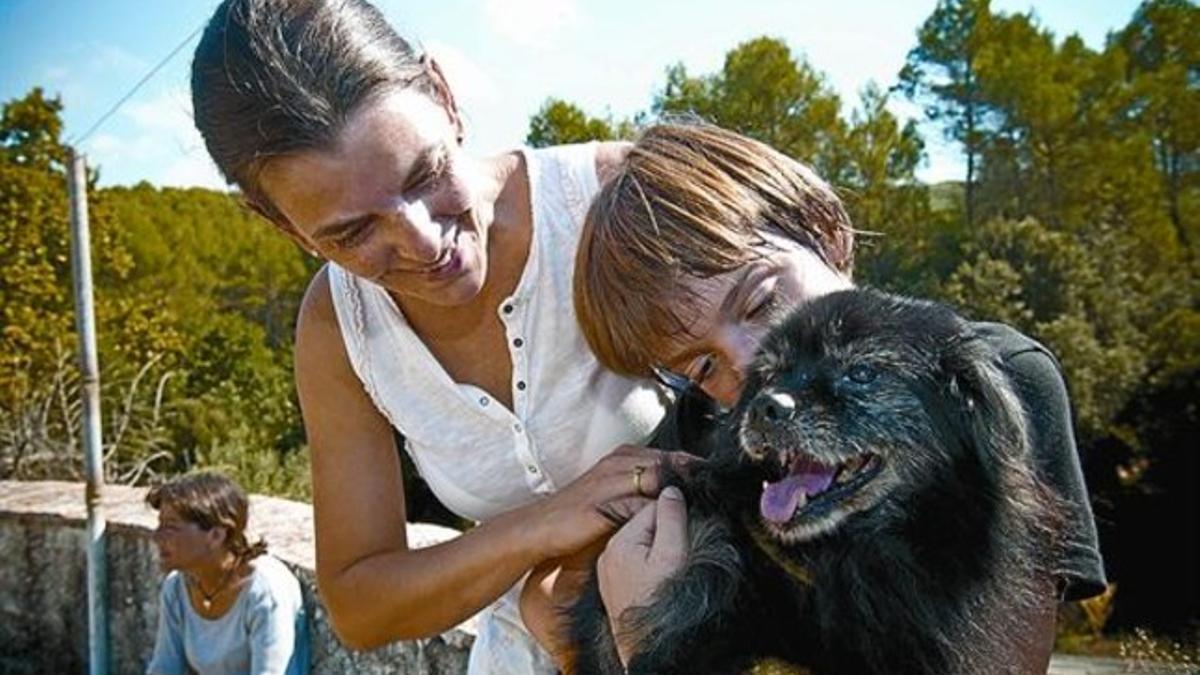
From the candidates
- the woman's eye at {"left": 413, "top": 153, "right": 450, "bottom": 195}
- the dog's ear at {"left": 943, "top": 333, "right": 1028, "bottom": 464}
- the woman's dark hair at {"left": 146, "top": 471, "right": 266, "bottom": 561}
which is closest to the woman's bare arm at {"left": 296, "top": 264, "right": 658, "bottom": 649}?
the woman's eye at {"left": 413, "top": 153, "right": 450, "bottom": 195}

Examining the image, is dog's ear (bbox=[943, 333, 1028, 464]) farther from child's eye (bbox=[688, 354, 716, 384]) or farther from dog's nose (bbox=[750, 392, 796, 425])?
child's eye (bbox=[688, 354, 716, 384])

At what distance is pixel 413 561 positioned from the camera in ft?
7.52

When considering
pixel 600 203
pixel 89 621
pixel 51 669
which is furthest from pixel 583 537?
pixel 51 669

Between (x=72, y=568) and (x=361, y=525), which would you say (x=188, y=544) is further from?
(x=361, y=525)

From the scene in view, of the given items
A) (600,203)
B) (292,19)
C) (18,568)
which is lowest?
(18,568)

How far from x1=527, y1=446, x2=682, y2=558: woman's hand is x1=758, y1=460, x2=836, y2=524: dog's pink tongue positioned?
7.4 inches

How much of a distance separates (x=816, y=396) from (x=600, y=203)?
1.65ft

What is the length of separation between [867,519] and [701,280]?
1.55 ft

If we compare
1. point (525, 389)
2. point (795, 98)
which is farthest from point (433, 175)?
point (795, 98)

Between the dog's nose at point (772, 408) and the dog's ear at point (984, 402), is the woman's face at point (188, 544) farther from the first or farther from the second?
the dog's ear at point (984, 402)

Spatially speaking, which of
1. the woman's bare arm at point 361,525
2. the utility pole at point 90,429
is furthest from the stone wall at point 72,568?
the woman's bare arm at point 361,525

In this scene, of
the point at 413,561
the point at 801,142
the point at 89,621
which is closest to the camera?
the point at 413,561

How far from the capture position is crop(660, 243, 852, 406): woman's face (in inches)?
87.7

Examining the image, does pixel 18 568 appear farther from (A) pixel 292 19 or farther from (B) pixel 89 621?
(A) pixel 292 19
